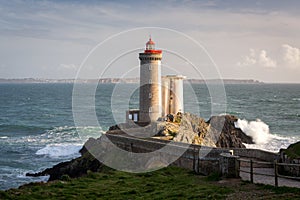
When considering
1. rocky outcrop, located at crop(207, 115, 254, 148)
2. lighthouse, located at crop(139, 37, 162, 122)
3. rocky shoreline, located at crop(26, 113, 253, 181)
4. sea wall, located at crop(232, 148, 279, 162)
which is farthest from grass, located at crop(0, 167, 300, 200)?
rocky outcrop, located at crop(207, 115, 254, 148)

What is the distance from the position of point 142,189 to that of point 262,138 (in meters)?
36.1

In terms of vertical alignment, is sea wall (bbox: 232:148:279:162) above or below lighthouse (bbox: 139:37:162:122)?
below

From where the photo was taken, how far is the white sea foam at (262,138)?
42.0 metres

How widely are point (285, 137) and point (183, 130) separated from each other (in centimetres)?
2336

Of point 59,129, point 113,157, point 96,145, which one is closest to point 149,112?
A: point 96,145

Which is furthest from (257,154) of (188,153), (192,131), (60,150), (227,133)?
(60,150)

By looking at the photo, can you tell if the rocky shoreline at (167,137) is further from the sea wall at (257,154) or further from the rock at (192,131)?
the sea wall at (257,154)

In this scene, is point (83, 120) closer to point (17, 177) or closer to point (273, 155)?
point (17, 177)

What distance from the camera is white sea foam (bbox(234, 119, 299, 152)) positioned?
1655 inches

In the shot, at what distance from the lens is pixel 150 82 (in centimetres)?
3083

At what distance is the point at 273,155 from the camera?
648 inches

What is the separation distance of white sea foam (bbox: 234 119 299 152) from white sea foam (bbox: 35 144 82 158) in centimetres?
1857

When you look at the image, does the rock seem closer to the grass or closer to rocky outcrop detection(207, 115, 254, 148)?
rocky outcrop detection(207, 115, 254, 148)

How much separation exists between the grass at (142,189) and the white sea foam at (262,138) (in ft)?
90.0
